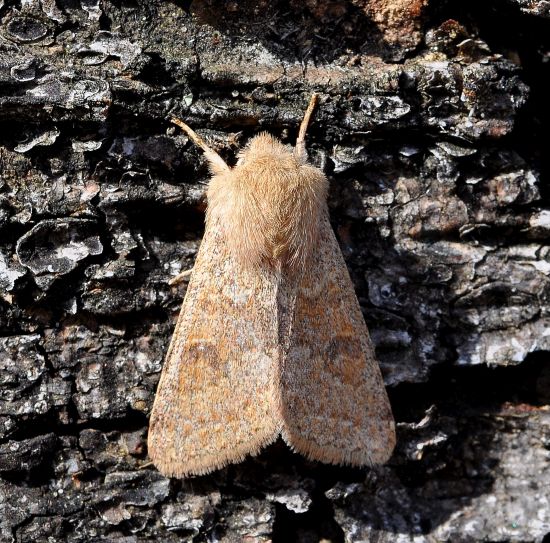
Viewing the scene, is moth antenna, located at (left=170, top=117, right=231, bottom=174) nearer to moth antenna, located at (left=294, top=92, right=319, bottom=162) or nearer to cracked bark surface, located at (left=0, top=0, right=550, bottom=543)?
cracked bark surface, located at (left=0, top=0, right=550, bottom=543)

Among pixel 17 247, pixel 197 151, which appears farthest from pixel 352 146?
pixel 17 247

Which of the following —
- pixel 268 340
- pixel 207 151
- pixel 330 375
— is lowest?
pixel 330 375

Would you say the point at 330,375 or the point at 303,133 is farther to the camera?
the point at 330,375

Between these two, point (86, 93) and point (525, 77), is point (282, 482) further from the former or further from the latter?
point (525, 77)

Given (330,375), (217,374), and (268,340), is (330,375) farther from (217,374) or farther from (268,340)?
(217,374)

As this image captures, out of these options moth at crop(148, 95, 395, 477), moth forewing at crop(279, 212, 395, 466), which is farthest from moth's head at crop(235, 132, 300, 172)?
moth forewing at crop(279, 212, 395, 466)

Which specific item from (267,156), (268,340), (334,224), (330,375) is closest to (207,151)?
(267,156)
